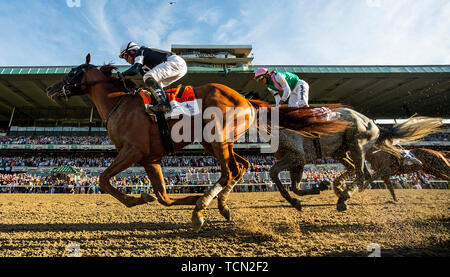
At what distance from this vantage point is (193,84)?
74.0 ft

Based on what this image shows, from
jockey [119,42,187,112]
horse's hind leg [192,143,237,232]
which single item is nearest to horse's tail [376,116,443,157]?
horse's hind leg [192,143,237,232]

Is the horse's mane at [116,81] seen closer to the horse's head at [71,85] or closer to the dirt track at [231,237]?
the horse's head at [71,85]

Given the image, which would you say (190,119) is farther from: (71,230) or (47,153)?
(47,153)

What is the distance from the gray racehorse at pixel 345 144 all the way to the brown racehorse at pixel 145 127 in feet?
2.10

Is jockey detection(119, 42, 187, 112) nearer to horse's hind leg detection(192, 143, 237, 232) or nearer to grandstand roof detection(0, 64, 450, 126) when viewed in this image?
horse's hind leg detection(192, 143, 237, 232)

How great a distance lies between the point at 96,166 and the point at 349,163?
23.0m

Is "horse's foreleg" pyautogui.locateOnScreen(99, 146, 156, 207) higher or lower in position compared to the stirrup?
lower

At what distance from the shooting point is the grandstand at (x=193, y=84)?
20453mm

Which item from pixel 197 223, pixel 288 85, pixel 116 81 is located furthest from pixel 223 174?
pixel 288 85

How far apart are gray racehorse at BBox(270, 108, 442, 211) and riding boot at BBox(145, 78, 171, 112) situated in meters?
2.34

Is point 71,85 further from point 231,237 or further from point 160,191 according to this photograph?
point 231,237

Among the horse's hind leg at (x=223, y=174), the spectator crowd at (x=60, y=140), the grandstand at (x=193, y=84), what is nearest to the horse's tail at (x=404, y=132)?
the horse's hind leg at (x=223, y=174)

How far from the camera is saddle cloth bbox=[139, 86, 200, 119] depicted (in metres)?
3.24

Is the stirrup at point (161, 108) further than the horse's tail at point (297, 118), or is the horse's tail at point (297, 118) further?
the horse's tail at point (297, 118)
